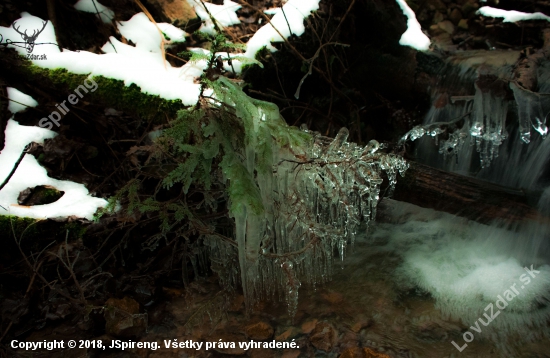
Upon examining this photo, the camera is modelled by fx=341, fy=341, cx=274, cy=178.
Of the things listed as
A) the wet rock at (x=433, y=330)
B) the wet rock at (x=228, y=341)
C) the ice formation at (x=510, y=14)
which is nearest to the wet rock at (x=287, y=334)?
the wet rock at (x=228, y=341)

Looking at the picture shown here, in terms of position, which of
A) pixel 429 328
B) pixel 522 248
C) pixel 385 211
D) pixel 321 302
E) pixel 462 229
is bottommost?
pixel 429 328

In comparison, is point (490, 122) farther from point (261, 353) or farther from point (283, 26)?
point (261, 353)

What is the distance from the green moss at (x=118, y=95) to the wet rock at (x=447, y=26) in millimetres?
5074

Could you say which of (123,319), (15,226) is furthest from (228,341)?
(15,226)

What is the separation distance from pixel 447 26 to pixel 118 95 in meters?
5.52

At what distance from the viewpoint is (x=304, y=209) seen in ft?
7.76

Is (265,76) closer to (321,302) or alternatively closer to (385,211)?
(385,211)

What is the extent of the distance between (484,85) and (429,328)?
2.60 meters

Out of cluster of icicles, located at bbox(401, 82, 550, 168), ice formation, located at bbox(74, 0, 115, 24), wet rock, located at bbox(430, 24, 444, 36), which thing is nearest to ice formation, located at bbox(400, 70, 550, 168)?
cluster of icicles, located at bbox(401, 82, 550, 168)

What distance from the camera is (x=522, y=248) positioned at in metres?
3.17

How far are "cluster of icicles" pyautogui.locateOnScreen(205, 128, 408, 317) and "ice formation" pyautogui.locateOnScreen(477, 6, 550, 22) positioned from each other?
405 centimetres

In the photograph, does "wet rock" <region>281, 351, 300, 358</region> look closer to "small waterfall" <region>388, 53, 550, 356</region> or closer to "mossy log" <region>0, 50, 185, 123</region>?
"small waterfall" <region>388, 53, 550, 356</region>

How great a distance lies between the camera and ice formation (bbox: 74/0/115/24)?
3617 millimetres

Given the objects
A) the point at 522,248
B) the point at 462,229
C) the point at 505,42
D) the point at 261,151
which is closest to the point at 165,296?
the point at 261,151
